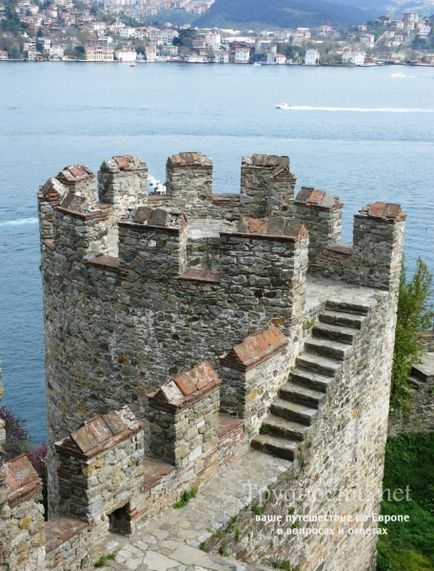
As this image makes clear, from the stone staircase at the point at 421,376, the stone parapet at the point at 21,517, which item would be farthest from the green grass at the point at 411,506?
the stone parapet at the point at 21,517

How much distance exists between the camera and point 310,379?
948 centimetres

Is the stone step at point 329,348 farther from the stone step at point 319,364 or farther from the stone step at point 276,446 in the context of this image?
the stone step at point 276,446

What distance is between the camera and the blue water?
38.6 meters

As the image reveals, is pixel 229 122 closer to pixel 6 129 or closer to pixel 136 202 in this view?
pixel 6 129

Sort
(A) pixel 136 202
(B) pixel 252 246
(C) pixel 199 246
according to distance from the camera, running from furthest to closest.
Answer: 1. (A) pixel 136 202
2. (C) pixel 199 246
3. (B) pixel 252 246

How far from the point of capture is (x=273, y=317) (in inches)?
362

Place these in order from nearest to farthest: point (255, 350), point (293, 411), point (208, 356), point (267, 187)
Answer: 1. point (255, 350)
2. point (293, 411)
3. point (208, 356)
4. point (267, 187)

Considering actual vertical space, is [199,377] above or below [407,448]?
above

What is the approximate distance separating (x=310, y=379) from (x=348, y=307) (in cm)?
147

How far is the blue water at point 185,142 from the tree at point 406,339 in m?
13.5

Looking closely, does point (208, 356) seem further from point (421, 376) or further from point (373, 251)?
point (421, 376)

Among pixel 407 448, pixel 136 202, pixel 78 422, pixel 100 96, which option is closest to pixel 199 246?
pixel 136 202

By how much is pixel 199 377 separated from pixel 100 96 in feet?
367

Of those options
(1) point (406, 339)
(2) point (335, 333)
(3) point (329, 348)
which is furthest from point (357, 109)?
(3) point (329, 348)
